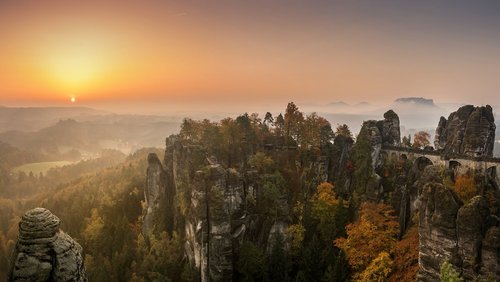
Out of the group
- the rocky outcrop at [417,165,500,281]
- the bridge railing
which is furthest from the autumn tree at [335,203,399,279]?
the bridge railing

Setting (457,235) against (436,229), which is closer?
(457,235)

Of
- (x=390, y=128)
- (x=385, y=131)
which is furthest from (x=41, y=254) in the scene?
(x=390, y=128)

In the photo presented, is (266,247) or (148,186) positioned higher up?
(148,186)

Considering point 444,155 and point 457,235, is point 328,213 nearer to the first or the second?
point 444,155

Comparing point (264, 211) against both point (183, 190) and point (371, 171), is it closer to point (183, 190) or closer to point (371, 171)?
point (183, 190)

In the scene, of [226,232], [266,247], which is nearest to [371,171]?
[266,247]

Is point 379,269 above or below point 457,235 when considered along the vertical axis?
below

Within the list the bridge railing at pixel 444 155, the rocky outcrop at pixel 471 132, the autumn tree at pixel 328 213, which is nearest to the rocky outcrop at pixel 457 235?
the autumn tree at pixel 328 213
